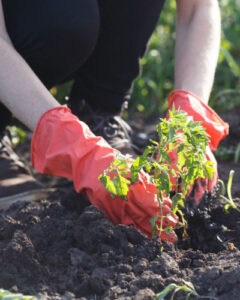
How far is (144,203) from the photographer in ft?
5.04

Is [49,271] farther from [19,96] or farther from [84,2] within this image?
[84,2]

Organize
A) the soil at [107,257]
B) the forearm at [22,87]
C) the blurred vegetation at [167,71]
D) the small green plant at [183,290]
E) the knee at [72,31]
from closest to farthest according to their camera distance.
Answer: the small green plant at [183,290] < the soil at [107,257] < the forearm at [22,87] < the knee at [72,31] < the blurred vegetation at [167,71]

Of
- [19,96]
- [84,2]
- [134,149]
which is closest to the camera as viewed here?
[19,96]

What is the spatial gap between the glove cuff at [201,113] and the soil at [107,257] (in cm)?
27

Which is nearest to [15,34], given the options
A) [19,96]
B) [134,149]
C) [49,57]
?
[49,57]

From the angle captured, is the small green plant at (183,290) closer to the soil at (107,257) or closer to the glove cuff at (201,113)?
the soil at (107,257)

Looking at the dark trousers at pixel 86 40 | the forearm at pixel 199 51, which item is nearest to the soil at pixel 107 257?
the forearm at pixel 199 51

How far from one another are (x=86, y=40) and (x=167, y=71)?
1.58 meters

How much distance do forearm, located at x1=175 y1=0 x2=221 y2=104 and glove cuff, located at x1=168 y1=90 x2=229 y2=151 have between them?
0.12 m

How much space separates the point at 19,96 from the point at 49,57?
0.43 metres

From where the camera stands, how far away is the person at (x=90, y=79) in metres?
1.62

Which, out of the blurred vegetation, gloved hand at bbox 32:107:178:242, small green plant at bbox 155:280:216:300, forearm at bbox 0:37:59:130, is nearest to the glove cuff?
gloved hand at bbox 32:107:178:242

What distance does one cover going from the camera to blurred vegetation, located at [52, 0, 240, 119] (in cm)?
324

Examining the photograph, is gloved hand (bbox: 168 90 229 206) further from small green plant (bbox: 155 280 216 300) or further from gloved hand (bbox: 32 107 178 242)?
small green plant (bbox: 155 280 216 300)
